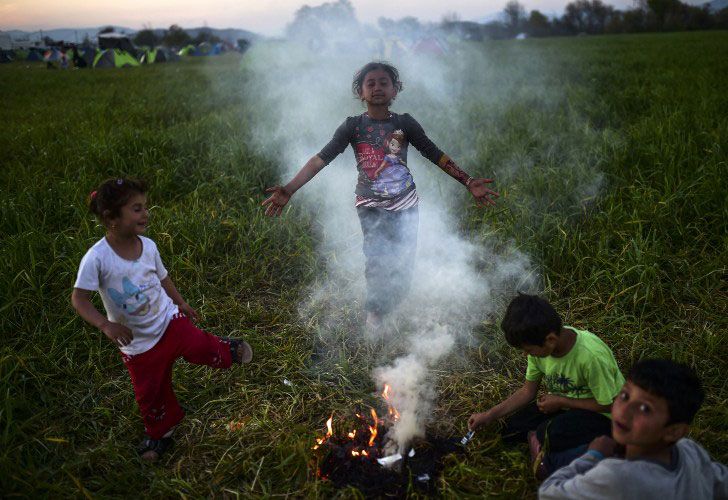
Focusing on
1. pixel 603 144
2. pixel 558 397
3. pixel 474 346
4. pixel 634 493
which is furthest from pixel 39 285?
pixel 603 144

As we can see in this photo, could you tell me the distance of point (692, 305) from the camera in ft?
11.1

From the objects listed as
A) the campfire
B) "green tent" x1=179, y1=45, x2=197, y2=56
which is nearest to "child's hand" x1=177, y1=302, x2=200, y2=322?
the campfire

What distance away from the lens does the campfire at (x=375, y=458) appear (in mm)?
2299

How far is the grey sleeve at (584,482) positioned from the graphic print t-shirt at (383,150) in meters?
1.90

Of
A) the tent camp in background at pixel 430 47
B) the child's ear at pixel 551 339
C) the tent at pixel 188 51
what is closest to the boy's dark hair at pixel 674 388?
the child's ear at pixel 551 339

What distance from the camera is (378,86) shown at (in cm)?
314

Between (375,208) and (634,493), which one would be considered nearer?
(634,493)

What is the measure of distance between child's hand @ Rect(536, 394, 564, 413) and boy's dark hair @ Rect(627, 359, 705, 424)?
2.16 feet

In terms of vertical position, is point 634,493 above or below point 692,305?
above

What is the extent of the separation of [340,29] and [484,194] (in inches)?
257

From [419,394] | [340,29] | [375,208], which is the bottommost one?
[419,394]

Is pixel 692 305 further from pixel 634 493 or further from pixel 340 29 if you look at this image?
pixel 340 29

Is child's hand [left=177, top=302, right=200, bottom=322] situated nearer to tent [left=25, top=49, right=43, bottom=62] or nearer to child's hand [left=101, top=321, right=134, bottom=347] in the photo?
child's hand [left=101, top=321, right=134, bottom=347]

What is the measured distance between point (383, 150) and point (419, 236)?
1.53 meters
